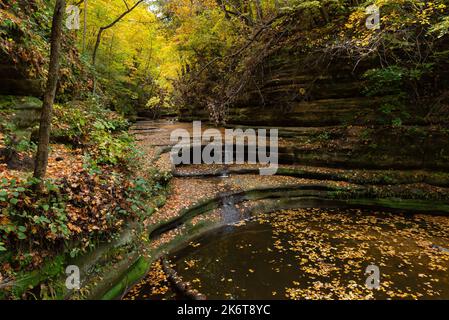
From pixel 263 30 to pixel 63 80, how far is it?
11.0 meters

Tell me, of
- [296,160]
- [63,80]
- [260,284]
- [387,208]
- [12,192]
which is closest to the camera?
[12,192]

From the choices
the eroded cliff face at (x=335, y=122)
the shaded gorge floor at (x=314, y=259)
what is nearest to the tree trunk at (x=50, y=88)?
the shaded gorge floor at (x=314, y=259)

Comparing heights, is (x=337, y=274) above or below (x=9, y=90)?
below

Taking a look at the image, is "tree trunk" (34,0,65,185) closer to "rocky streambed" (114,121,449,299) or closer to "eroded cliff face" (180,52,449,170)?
"rocky streambed" (114,121,449,299)

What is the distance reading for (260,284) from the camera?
573cm

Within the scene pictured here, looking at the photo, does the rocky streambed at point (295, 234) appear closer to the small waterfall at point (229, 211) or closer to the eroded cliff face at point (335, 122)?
the small waterfall at point (229, 211)

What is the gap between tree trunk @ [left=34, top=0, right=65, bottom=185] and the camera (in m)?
4.41

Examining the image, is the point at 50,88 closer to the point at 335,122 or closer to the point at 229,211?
the point at 229,211

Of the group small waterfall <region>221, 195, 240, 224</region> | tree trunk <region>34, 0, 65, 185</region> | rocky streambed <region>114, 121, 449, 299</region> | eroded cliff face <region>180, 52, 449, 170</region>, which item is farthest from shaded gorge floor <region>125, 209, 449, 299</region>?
tree trunk <region>34, 0, 65, 185</region>

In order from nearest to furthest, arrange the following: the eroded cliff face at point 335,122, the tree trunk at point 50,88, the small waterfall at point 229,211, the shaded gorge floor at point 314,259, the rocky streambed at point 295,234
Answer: the tree trunk at point 50,88, the shaded gorge floor at point 314,259, the rocky streambed at point 295,234, the small waterfall at point 229,211, the eroded cliff face at point 335,122

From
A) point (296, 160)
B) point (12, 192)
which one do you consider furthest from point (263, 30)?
point (12, 192)

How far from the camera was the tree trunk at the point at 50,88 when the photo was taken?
4410 millimetres

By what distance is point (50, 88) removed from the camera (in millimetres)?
4621

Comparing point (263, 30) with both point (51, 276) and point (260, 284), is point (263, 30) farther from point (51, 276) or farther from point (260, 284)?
point (51, 276)
